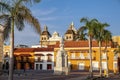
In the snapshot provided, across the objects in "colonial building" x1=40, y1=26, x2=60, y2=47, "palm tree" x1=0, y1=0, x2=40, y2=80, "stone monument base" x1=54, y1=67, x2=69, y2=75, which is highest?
"colonial building" x1=40, y1=26, x2=60, y2=47

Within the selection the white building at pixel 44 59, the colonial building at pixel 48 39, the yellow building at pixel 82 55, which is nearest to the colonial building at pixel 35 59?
the white building at pixel 44 59

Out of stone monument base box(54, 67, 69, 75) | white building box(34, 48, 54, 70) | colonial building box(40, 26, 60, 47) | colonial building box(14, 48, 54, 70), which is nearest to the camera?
stone monument base box(54, 67, 69, 75)

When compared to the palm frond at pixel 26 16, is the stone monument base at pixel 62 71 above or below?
below

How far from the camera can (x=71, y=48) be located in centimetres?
9319

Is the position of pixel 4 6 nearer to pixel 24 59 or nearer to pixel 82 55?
pixel 82 55

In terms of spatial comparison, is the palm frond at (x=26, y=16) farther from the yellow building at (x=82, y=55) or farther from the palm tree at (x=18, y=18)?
the yellow building at (x=82, y=55)

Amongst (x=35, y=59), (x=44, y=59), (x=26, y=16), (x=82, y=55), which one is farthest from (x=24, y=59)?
(x=26, y=16)

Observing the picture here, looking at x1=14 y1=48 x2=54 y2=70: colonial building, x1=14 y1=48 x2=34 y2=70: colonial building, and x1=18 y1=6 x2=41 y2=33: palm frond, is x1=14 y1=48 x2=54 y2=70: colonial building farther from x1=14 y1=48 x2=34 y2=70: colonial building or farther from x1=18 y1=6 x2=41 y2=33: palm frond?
x1=18 y1=6 x2=41 y2=33: palm frond

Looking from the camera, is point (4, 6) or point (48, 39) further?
point (48, 39)

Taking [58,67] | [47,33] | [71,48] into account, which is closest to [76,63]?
[71,48]

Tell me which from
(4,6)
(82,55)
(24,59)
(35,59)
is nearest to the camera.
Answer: (4,6)

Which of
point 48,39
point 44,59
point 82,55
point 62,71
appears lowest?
point 62,71

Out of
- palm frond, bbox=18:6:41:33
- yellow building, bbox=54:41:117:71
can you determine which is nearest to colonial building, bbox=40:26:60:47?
yellow building, bbox=54:41:117:71

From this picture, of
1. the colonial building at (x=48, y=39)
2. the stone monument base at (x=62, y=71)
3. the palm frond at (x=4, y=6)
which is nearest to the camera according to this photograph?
the palm frond at (x=4, y=6)
